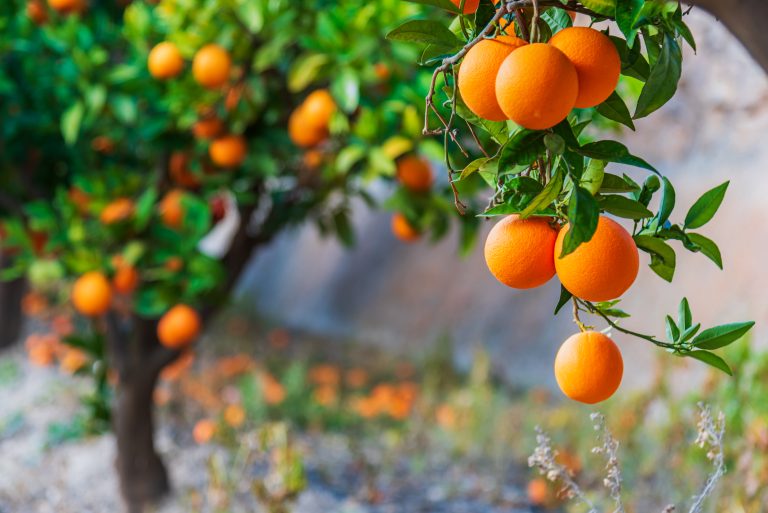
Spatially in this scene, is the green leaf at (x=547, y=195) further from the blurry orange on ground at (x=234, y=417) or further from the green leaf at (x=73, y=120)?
the blurry orange on ground at (x=234, y=417)

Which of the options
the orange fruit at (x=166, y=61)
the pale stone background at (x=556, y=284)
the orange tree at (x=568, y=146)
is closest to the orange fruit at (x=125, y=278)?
the orange fruit at (x=166, y=61)

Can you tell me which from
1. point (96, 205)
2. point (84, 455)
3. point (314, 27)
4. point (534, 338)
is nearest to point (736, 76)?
point (534, 338)

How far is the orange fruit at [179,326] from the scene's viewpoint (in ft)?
5.77

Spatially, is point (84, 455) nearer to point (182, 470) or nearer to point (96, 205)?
point (182, 470)

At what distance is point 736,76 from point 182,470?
2.84m

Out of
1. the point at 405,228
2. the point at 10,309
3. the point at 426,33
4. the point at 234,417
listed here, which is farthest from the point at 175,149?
the point at 10,309

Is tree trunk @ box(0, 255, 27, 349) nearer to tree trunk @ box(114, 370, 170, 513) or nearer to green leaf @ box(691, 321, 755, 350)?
tree trunk @ box(114, 370, 170, 513)

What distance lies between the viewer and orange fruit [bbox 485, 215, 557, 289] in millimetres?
574

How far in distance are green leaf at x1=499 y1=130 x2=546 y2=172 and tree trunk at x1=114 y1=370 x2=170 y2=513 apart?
1.70 metres

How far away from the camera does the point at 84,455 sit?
8.27 ft

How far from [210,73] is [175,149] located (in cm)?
39

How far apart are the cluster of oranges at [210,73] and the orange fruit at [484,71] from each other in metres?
1.08

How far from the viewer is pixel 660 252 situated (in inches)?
24.8

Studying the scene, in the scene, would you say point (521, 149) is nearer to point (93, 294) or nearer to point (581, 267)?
point (581, 267)
